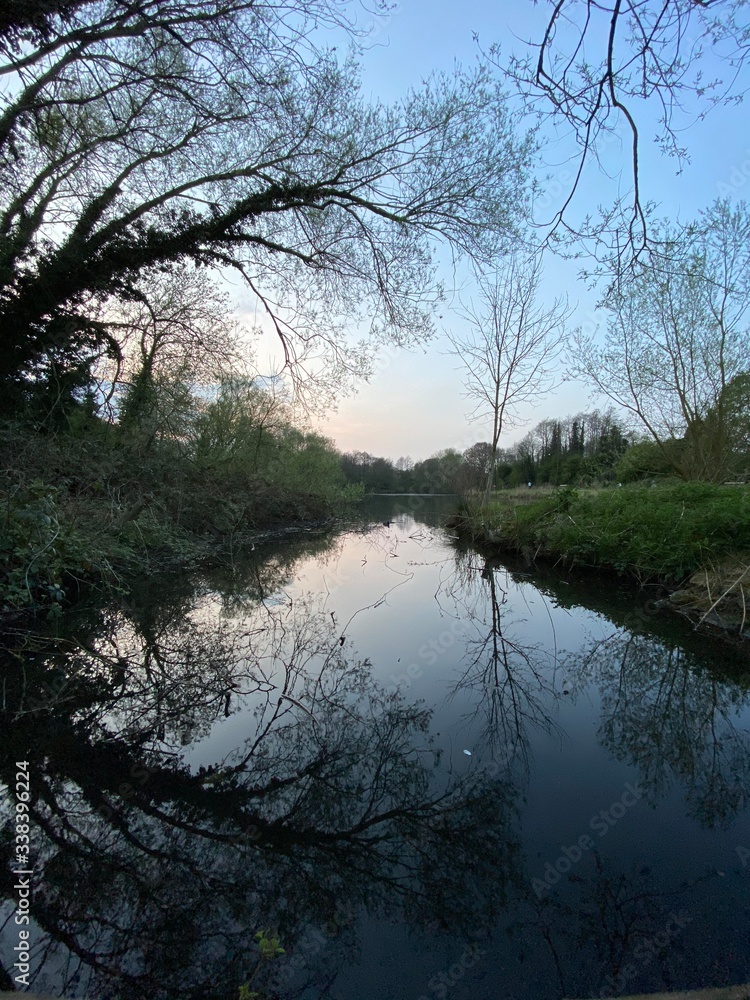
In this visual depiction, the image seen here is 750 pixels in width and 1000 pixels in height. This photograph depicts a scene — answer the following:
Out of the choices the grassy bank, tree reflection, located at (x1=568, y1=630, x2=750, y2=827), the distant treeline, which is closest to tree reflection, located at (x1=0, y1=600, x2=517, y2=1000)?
tree reflection, located at (x1=568, y1=630, x2=750, y2=827)

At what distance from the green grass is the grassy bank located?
727 cm

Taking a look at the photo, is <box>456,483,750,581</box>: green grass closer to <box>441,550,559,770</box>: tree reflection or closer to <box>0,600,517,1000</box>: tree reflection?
<box>441,550,559,770</box>: tree reflection

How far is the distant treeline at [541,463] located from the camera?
1449 cm

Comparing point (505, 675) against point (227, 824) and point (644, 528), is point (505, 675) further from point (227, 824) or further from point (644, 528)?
point (644, 528)

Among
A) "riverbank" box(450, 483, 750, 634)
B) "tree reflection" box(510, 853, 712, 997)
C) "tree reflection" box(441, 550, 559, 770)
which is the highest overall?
"riverbank" box(450, 483, 750, 634)

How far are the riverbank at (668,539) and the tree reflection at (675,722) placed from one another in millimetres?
1338

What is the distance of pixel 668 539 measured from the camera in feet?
21.8

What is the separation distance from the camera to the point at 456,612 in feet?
20.7

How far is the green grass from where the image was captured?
6.04 m

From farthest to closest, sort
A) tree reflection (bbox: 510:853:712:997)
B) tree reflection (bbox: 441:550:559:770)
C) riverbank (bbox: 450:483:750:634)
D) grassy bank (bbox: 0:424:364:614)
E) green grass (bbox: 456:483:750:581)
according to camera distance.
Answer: green grass (bbox: 456:483:750:581) → riverbank (bbox: 450:483:750:634) → grassy bank (bbox: 0:424:364:614) → tree reflection (bbox: 441:550:559:770) → tree reflection (bbox: 510:853:712:997)

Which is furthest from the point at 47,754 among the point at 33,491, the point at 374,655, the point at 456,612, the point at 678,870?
the point at 456,612

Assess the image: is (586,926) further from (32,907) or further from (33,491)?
(33,491)

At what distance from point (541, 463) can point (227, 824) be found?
131 feet

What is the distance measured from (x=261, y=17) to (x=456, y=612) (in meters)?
6.45
